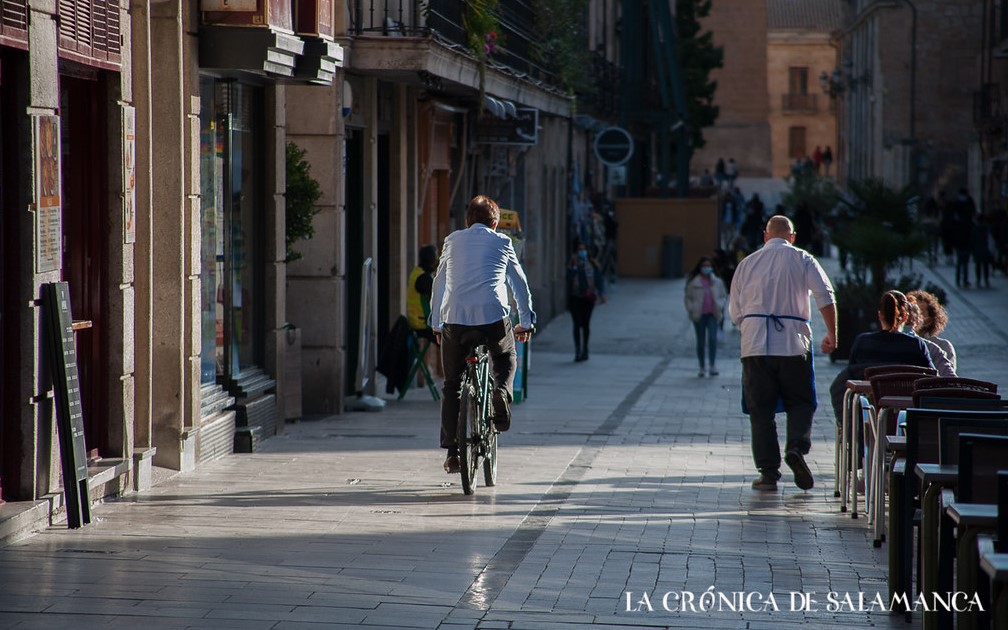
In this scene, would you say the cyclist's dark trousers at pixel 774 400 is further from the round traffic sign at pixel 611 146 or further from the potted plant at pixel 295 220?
the round traffic sign at pixel 611 146

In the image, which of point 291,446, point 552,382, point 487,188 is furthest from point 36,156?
point 487,188

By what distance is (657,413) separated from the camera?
15.8m

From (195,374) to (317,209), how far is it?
12.5 ft

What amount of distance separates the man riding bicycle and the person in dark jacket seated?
2.03 metres

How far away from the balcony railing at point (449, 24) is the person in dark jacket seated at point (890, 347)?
675 cm

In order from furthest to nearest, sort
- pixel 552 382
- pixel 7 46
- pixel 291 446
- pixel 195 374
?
1. pixel 552 382
2. pixel 291 446
3. pixel 195 374
4. pixel 7 46

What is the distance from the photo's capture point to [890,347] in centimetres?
1011

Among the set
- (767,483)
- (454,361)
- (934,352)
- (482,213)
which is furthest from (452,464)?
(934,352)

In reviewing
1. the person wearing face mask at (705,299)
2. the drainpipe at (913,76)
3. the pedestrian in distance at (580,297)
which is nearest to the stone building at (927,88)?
the drainpipe at (913,76)

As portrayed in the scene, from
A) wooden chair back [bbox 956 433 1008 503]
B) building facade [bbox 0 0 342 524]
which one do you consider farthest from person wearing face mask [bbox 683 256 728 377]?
wooden chair back [bbox 956 433 1008 503]

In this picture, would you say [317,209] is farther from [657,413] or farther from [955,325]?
[955,325]

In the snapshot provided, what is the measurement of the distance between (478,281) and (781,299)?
1.98 m

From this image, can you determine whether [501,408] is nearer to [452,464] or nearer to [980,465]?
[452,464]

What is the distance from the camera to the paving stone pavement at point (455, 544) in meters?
6.82
